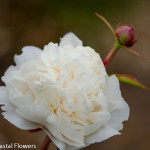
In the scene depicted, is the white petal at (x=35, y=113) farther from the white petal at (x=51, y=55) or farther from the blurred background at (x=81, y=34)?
the blurred background at (x=81, y=34)

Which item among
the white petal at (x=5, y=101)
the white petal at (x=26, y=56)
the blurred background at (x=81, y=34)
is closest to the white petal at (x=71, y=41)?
the white petal at (x=26, y=56)

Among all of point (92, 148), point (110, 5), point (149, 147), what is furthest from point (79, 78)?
point (110, 5)

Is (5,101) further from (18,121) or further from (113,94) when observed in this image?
(113,94)

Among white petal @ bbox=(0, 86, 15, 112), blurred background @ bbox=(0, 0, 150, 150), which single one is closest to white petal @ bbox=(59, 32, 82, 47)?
white petal @ bbox=(0, 86, 15, 112)

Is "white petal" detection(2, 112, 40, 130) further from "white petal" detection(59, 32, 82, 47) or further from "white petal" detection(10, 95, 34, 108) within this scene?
"white petal" detection(59, 32, 82, 47)

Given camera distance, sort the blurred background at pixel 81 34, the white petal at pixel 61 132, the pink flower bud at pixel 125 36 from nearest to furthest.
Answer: the white petal at pixel 61 132 → the pink flower bud at pixel 125 36 → the blurred background at pixel 81 34

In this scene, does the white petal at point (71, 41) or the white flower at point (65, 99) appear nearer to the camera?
the white flower at point (65, 99)

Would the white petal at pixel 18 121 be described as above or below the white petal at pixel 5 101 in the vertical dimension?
below
